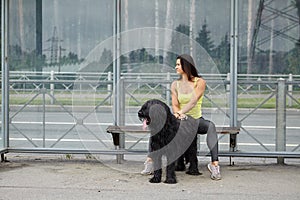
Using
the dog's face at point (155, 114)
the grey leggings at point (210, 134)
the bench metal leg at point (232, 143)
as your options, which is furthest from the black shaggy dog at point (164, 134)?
the bench metal leg at point (232, 143)

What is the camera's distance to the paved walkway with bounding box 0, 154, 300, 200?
5.43 m

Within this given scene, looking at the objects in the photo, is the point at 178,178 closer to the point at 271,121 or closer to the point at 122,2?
the point at 271,121

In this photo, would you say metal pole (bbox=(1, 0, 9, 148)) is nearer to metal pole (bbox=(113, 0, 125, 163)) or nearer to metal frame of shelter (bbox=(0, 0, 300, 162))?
metal frame of shelter (bbox=(0, 0, 300, 162))

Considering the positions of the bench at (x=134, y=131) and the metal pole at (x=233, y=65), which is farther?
the metal pole at (x=233, y=65)

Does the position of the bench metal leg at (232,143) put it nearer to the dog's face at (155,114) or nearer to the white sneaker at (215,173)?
the white sneaker at (215,173)

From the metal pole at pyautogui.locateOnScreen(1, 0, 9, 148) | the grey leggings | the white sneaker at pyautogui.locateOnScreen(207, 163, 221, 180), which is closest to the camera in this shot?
the white sneaker at pyautogui.locateOnScreen(207, 163, 221, 180)

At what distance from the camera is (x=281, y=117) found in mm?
7289

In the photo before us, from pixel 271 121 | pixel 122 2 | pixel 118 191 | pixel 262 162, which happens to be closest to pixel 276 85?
pixel 271 121

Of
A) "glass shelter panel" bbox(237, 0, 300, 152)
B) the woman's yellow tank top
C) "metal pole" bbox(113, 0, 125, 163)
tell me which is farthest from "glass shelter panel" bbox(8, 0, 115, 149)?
"glass shelter panel" bbox(237, 0, 300, 152)

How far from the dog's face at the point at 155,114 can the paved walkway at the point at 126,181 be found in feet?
2.13

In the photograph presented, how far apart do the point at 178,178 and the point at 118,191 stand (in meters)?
0.89

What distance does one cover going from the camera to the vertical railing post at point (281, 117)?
7191 mm

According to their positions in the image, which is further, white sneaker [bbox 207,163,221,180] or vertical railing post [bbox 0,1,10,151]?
vertical railing post [bbox 0,1,10,151]

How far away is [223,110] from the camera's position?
24.2 ft
